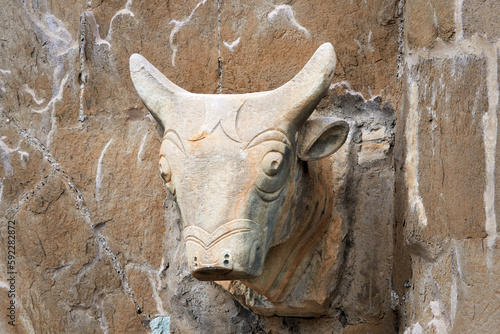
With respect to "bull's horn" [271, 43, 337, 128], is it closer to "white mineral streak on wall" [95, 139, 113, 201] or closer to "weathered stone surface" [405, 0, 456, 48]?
"weathered stone surface" [405, 0, 456, 48]

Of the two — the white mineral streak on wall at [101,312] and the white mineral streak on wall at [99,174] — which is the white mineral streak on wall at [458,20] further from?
the white mineral streak on wall at [101,312]

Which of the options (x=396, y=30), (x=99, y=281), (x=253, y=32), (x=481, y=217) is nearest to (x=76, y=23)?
(x=253, y=32)

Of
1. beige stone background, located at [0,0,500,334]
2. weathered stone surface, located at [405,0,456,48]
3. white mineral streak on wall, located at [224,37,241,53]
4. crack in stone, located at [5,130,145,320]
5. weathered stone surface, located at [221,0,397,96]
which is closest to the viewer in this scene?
weathered stone surface, located at [405,0,456,48]

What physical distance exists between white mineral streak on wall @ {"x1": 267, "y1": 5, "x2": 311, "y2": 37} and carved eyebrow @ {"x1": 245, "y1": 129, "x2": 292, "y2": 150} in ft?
2.55

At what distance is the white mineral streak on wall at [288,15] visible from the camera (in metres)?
3.35

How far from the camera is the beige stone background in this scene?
119 inches

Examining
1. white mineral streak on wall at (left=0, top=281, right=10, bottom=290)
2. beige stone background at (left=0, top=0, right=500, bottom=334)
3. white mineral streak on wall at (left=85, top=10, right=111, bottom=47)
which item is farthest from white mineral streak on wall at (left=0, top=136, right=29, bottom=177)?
white mineral streak on wall at (left=85, top=10, right=111, bottom=47)

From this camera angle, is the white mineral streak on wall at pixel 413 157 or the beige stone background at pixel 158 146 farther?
the beige stone background at pixel 158 146

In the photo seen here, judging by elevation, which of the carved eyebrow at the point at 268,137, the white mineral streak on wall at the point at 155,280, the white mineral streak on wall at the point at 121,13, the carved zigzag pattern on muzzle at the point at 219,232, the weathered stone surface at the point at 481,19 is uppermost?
the white mineral streak on wall at the point at 121,13

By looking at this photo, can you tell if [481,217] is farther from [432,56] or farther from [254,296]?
[254,296]

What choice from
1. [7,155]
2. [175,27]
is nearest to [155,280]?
[7,155]

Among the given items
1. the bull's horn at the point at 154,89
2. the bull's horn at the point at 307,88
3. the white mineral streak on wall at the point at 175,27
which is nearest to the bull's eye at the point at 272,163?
the bull's horn at the point at 307,88

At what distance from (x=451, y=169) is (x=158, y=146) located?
133 centimetres

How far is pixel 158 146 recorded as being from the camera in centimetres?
354
